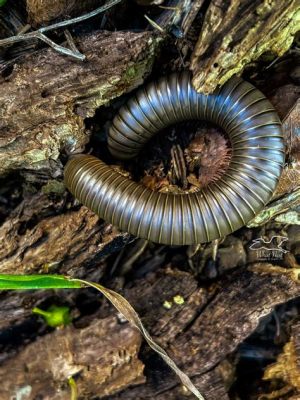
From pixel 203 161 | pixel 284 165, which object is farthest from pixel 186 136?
pixel 284 165

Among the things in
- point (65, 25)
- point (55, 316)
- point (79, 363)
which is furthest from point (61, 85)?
point (79, 363)

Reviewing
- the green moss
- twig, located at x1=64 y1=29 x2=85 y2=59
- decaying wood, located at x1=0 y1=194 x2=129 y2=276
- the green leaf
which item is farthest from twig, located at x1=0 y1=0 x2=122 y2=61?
the green leaf

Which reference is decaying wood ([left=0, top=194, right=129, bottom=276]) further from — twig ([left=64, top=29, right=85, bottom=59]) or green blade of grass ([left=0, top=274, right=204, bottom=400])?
twig ([left=64, top=29, right=85, bottom=59])

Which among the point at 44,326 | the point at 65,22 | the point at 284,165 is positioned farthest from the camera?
the point at 44,326

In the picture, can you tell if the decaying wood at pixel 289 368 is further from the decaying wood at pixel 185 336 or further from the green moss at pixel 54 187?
the green moss at pixel 54 187

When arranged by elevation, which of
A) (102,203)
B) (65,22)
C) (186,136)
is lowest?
(102,203)

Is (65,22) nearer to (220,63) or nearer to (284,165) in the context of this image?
(220,63)
